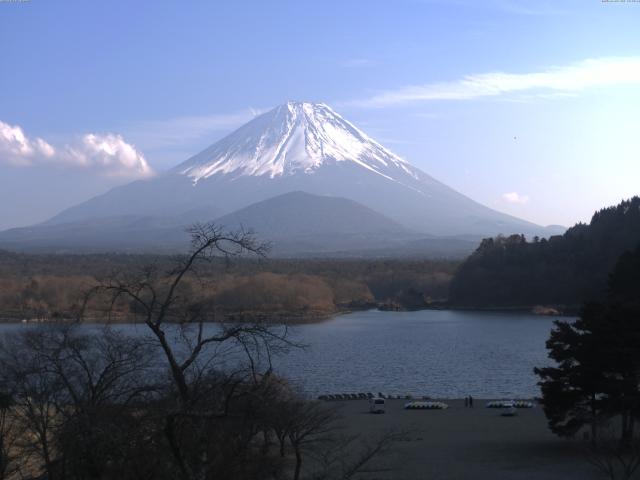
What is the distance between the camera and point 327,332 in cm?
3016

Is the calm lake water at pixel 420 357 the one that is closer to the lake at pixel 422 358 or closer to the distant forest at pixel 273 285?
the lake at pixel 422 358

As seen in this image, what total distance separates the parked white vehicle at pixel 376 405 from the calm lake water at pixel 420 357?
1136 millimetres

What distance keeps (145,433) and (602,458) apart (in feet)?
21.4

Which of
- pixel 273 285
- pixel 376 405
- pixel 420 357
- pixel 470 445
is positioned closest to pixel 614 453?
pixel 470 445

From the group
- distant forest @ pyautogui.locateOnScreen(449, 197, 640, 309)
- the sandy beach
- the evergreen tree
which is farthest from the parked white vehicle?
distant forest @ pyautogui.locateOnScreen(449, 197, 640, 309)

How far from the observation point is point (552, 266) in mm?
43625

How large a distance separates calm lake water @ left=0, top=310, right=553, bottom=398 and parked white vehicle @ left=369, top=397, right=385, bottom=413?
1.14 meters

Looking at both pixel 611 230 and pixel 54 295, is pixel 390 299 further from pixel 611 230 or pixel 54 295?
pixel 54 295

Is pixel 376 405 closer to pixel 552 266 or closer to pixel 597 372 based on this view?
pixel 597 372

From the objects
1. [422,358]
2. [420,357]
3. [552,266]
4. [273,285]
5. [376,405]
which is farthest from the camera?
[552,266]

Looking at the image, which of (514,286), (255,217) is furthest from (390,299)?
(255,217)

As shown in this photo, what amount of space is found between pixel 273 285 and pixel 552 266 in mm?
14109

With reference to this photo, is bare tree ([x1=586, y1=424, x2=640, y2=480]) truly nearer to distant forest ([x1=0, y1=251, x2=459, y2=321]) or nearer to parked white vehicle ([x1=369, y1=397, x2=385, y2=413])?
parked white vehicle ([x1=369, y1=397, x2=385, y2=413])

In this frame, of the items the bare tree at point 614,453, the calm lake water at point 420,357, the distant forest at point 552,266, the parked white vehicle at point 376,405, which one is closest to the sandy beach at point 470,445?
the parked white vehicle at point 376,405
